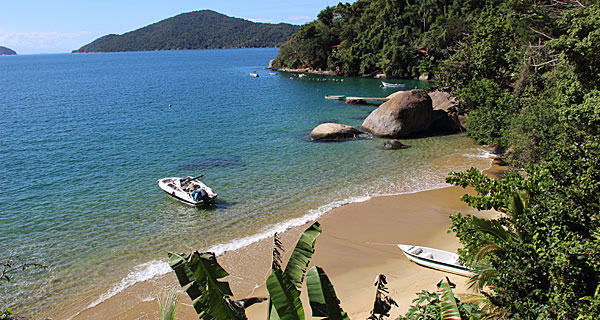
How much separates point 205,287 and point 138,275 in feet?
30.5

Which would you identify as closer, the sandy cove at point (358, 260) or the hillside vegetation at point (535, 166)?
the hillside vegetation at point (535, 166)

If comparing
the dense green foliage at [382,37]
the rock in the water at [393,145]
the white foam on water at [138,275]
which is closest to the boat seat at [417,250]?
the white foam on water at [138,275]

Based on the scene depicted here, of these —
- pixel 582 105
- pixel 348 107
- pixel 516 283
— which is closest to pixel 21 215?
pixel 516 283

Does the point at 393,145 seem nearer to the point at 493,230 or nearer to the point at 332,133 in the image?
the point at 332,133

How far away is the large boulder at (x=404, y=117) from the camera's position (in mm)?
32969

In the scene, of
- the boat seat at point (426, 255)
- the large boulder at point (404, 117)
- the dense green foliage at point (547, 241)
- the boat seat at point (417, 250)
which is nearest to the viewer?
the dense green foliage at point (547, 241)

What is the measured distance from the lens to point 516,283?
795cm

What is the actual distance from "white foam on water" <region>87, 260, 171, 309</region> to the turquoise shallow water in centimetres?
6

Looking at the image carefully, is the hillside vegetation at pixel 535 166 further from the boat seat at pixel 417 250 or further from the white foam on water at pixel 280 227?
the white foam on water at pixel 280 227

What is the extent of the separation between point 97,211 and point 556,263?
62.6 ft

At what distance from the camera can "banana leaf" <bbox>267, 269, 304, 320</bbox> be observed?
20.1 feet

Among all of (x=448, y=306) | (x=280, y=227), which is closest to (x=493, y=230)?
(x=448, y=306)

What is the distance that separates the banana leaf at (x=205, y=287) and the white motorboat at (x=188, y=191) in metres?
13.3

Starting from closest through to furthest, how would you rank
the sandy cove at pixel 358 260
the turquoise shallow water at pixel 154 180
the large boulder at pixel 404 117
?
the sandy cove at pixel 358 260 → the turquoise shallow water at pixel 154 180 → the large boulder at pixel 404 117
